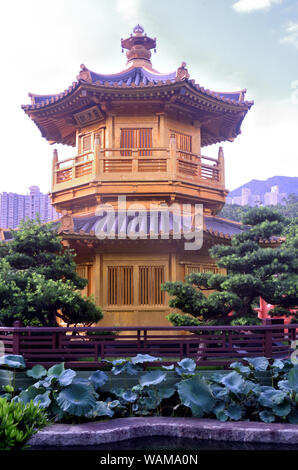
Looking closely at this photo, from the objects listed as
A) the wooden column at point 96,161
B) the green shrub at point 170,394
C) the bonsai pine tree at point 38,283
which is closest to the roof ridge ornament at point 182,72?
the wooden column at point 96,161

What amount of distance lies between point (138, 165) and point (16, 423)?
10.2m

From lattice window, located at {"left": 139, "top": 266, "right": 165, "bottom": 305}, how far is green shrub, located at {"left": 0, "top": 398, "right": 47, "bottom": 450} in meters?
7.74

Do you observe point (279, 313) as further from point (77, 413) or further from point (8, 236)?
point (8, 236)

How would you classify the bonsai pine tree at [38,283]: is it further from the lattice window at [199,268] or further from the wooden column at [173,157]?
the wooden column at [173,157]

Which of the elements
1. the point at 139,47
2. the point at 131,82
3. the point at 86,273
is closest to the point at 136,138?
the point at 131,82

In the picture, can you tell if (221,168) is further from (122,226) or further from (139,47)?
(139,47)

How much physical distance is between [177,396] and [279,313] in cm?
388

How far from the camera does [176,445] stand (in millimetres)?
6523

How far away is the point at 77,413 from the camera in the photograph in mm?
6758

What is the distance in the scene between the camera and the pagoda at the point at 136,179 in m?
12.5

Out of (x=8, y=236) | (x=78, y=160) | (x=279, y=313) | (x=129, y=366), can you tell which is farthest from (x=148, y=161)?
(x=129, y=366)

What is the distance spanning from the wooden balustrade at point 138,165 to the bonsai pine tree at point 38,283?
358 centimetres
